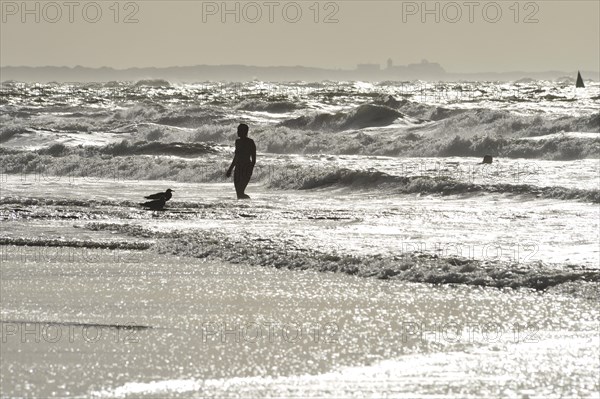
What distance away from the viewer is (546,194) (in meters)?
17.2

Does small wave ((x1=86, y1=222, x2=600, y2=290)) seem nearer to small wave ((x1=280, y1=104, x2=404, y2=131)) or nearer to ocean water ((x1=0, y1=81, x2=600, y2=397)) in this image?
ocean water ((x1=0, y1=81, x2=600, y2=397))

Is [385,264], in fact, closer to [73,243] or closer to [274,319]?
[274,319]

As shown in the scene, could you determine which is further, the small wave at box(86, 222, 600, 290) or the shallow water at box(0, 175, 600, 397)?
the small wave at box(86, 222, 600, 290)

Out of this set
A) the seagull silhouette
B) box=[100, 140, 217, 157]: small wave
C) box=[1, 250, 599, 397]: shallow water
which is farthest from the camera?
box=[100, 140, 217, 157]: small wave

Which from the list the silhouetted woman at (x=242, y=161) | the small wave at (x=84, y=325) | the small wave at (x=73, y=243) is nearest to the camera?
the small wave at (x=84, y=325)

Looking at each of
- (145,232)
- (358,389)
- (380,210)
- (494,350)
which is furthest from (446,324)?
(380,210)

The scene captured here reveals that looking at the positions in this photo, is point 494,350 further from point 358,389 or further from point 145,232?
point 145,232

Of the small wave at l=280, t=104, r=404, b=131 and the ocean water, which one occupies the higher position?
the small wave at l=280, t=104, r=404, b=131

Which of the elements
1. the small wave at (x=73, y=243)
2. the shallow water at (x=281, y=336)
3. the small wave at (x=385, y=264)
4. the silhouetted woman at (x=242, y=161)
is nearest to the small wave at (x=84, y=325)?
the shallow water at (x=281, y=336)

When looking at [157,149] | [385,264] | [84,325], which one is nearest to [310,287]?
[385,264]

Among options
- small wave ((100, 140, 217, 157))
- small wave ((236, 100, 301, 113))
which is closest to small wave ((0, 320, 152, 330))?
small wave ((100, 140, 217, 157))

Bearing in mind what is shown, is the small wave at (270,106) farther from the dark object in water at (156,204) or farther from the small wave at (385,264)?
the small wave at (385,264)

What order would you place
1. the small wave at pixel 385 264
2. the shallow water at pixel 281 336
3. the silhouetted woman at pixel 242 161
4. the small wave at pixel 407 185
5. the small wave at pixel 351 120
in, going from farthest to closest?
the small wave at pixel 351 120
the silhouetted woman at pixel 242 161
the small wave at pixel 407 185
the small wave at pixel 385 264
the shallow water at pixel 281 336

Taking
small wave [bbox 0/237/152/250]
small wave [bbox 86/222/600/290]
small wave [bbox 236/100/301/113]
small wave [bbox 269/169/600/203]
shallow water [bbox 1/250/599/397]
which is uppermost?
small wave [bbox 236/100/301/113]
